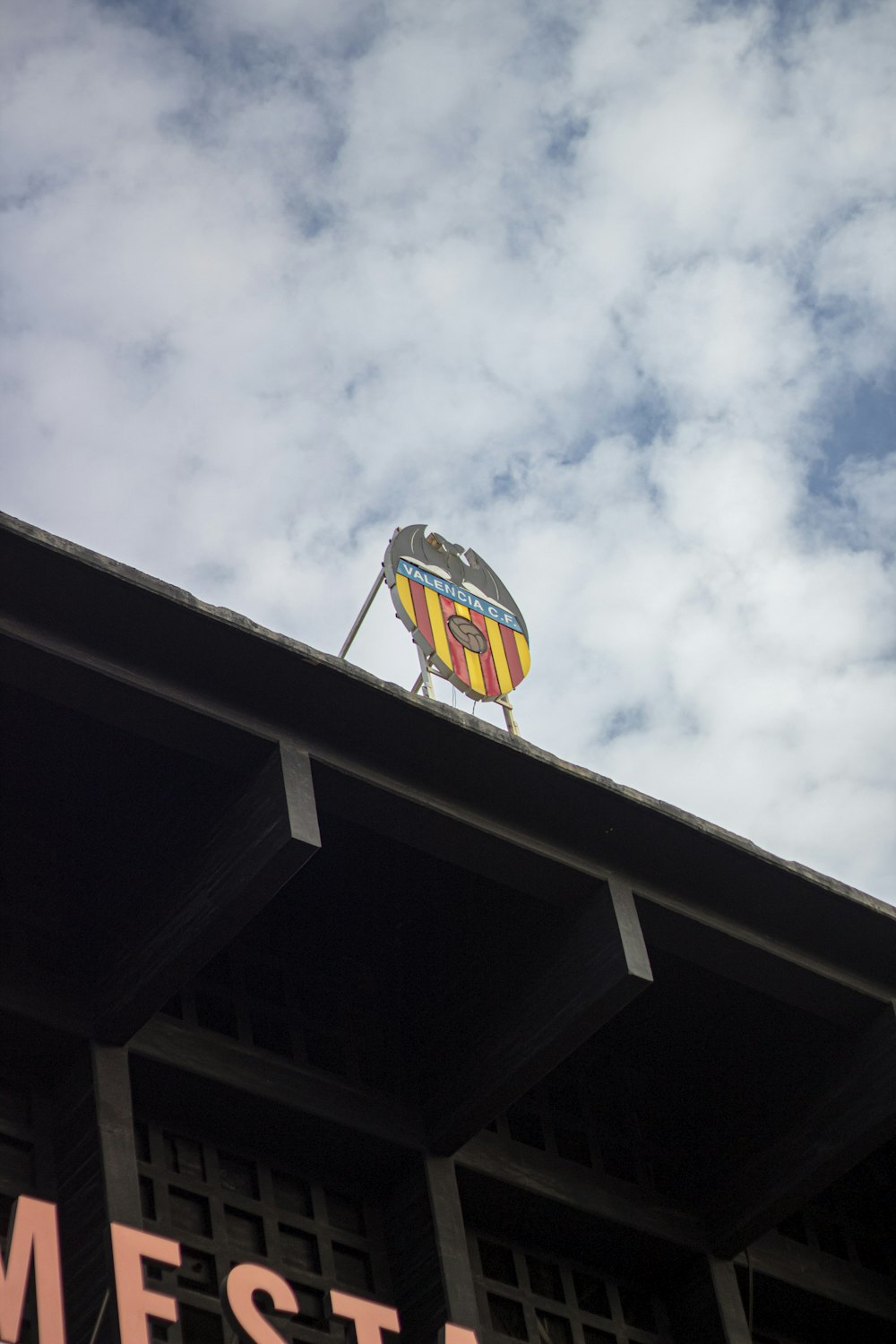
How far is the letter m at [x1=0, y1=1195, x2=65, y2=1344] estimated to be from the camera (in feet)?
29.8

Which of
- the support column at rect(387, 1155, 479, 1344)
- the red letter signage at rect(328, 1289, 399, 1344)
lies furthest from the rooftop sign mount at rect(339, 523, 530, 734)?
the red letter signage at rect(328, 1289, 399, 1344)

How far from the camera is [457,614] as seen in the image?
15.1m

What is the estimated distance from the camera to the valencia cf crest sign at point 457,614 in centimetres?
1469

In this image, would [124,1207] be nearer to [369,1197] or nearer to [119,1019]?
[119,1019]

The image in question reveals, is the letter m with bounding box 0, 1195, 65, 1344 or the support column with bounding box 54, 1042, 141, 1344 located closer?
the letter m with bounding box 0, 1195, 65, 1344

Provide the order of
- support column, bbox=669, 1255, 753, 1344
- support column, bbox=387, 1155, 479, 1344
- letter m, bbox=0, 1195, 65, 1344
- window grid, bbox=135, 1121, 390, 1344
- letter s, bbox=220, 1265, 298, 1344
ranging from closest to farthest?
letter m, bbox=0, 1195, 65, 1344
letter s, bbox=220, 1265, 298, 1344
window grid, bbox=135, 1121, 390, 1344
support column, bbox=387, 1155, 479, 1344
support column, bbox=669, 1255, 753, 1344

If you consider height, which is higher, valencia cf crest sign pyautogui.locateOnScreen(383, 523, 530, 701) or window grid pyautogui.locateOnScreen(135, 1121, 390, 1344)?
valencia cf crest sign pyautogui.locateOnScreen(383, 523, 530, 701)

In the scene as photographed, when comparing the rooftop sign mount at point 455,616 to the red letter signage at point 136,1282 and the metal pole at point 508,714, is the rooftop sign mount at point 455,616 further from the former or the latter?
the red letter signage at point 136,1282

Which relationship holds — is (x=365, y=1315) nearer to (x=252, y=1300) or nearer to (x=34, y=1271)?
(x=252, y=1300)

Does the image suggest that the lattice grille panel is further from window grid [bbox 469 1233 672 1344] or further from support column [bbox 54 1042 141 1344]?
support column [bbox 54 1042 141 1344]

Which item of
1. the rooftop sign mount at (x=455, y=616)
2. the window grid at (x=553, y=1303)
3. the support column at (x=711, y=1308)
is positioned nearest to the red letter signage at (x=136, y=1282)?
the window grid at (x=553, y=1303)

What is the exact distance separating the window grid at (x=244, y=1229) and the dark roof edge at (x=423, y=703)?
2836 millimetres

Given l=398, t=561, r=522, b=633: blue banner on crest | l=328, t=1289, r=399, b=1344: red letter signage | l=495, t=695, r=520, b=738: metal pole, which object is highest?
l=398, t=561, r=522, b=633: blue banner on crest

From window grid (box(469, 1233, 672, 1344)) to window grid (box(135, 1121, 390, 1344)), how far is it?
2.65ft
